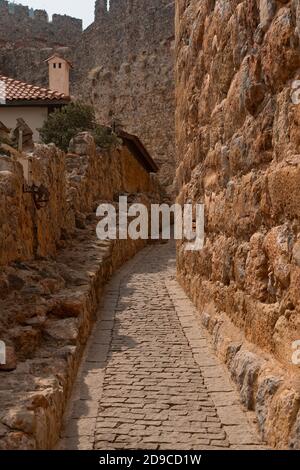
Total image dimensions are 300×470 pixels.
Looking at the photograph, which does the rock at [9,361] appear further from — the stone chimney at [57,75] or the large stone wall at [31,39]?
the large stone wall at [31,39]

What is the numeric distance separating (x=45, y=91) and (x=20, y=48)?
20.6m

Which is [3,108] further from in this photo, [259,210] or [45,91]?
[259,210]

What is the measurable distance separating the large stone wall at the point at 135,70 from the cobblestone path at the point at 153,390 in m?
21.7

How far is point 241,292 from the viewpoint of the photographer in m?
5.88

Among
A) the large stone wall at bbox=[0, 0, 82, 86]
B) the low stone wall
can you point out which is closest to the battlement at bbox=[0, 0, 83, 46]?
the large stone wall at bbox=[0, 0, 82, 86]

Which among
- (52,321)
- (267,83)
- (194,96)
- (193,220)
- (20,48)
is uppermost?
(20,48)

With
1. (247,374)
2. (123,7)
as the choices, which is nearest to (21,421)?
(247,374)

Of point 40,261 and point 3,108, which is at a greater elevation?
point 3,108

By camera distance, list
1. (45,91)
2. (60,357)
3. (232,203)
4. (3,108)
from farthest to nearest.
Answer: (45,91), (3,108), (232,203), (60,357)

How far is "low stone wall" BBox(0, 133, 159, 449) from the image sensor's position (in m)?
4.54

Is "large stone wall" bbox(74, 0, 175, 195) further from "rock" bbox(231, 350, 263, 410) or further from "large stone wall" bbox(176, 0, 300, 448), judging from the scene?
"rock" bbox(231, 350, 263, 410)

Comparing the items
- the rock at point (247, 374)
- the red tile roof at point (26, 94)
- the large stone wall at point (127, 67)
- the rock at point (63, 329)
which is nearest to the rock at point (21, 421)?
the rock at point (247, 374)

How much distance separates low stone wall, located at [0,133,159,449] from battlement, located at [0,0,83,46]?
25.3m

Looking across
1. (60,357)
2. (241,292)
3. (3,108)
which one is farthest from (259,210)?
(3,108)
